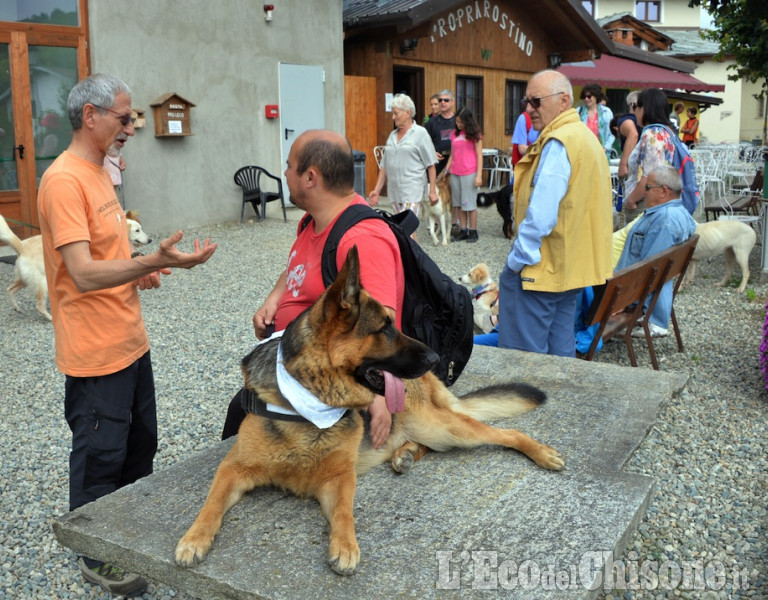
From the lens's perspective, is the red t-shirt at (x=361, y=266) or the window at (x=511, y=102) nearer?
the red t-shirt at (x=361, y=266)

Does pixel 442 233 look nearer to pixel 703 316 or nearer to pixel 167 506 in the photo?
pixel 703 316

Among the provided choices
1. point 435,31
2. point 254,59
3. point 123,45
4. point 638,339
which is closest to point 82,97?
point 638,339

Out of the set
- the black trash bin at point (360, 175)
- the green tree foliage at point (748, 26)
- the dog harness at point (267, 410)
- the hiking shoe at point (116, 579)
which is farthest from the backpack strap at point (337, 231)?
the green tree foliage at point (748, 26)

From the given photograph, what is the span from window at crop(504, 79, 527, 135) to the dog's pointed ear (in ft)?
66.6

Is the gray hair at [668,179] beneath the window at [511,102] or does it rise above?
beneath

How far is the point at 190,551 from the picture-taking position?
7.59 ft

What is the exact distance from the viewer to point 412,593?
2217mm

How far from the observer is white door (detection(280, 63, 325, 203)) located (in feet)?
48.5

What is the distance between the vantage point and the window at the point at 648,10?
4888cm

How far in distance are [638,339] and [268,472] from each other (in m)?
5.44

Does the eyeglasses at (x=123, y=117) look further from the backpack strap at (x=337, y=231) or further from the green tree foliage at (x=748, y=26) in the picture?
the green tree foliage at (x=748, y=26)

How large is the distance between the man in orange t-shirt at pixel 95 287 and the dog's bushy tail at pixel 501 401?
4.95 ft

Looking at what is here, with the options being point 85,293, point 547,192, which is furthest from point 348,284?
point 547,192

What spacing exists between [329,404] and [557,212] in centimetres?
250
